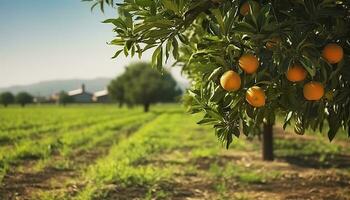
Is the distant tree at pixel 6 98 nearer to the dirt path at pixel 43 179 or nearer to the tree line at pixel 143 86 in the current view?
the tree line at pixel 143 86

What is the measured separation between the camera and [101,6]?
5.19 m

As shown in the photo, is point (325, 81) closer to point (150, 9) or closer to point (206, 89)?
point (206, 89)

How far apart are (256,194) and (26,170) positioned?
530 cm

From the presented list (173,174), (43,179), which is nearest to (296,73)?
(173,174)

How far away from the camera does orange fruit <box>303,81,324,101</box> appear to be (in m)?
3.43

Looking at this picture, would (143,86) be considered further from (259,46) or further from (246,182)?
(259,46)

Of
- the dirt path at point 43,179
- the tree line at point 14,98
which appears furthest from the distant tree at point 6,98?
the dirt path at point 43,179

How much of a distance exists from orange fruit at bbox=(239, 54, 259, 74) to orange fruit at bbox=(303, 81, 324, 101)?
1.58 feet

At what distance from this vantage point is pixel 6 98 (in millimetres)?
100562

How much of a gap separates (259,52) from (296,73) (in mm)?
344

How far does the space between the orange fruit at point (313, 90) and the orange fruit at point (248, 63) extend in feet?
1.58

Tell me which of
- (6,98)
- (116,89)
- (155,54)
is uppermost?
(155,54)

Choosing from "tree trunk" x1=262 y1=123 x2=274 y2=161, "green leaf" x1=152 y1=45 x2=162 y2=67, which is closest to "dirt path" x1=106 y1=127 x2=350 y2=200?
"tree trunk" x1=262 y1=123 x2=274 y2=161

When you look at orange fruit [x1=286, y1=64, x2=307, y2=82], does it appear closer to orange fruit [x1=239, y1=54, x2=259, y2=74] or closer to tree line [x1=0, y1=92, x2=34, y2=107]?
orange fruit [x1=239, y1=54, x2=259, y2=74]
